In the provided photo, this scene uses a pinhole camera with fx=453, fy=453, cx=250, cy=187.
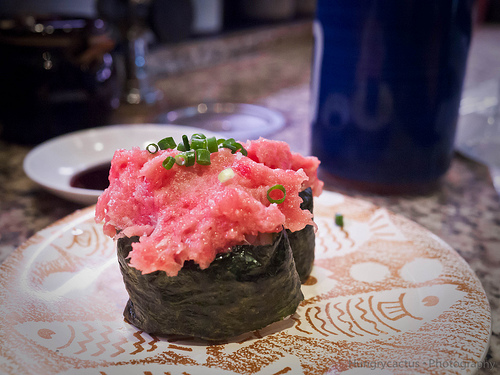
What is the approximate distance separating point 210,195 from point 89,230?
52 cm

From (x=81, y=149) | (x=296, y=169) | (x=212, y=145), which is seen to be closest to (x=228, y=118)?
(x=81, y=149)

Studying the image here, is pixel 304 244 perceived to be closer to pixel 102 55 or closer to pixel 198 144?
pixel 198 144

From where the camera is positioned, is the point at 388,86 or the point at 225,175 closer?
the point at 225,175

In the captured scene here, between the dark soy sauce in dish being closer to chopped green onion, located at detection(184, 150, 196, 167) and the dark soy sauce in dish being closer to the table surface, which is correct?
the table surface

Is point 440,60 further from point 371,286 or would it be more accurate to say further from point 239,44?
point 239,44

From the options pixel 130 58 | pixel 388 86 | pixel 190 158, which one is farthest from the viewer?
pixel 130 58

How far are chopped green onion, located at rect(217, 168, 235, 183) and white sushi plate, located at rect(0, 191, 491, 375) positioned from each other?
1.11 ft

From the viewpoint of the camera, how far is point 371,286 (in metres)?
1.09

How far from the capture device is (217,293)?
93 cm

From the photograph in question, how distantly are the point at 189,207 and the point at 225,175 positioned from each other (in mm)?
100

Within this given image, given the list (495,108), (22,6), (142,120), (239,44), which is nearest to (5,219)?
(142,120)

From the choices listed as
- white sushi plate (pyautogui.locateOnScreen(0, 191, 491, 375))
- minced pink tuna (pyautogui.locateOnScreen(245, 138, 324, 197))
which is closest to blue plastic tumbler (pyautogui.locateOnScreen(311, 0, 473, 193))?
white sushi plate (pyautogui.locateOnScreen(0, 191, 491, 375))

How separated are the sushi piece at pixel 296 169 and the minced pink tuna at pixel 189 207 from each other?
0.02 m

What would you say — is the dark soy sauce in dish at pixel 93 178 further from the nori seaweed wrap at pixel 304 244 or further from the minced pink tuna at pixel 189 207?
the nori seaweed wrap at pixel 304 244
